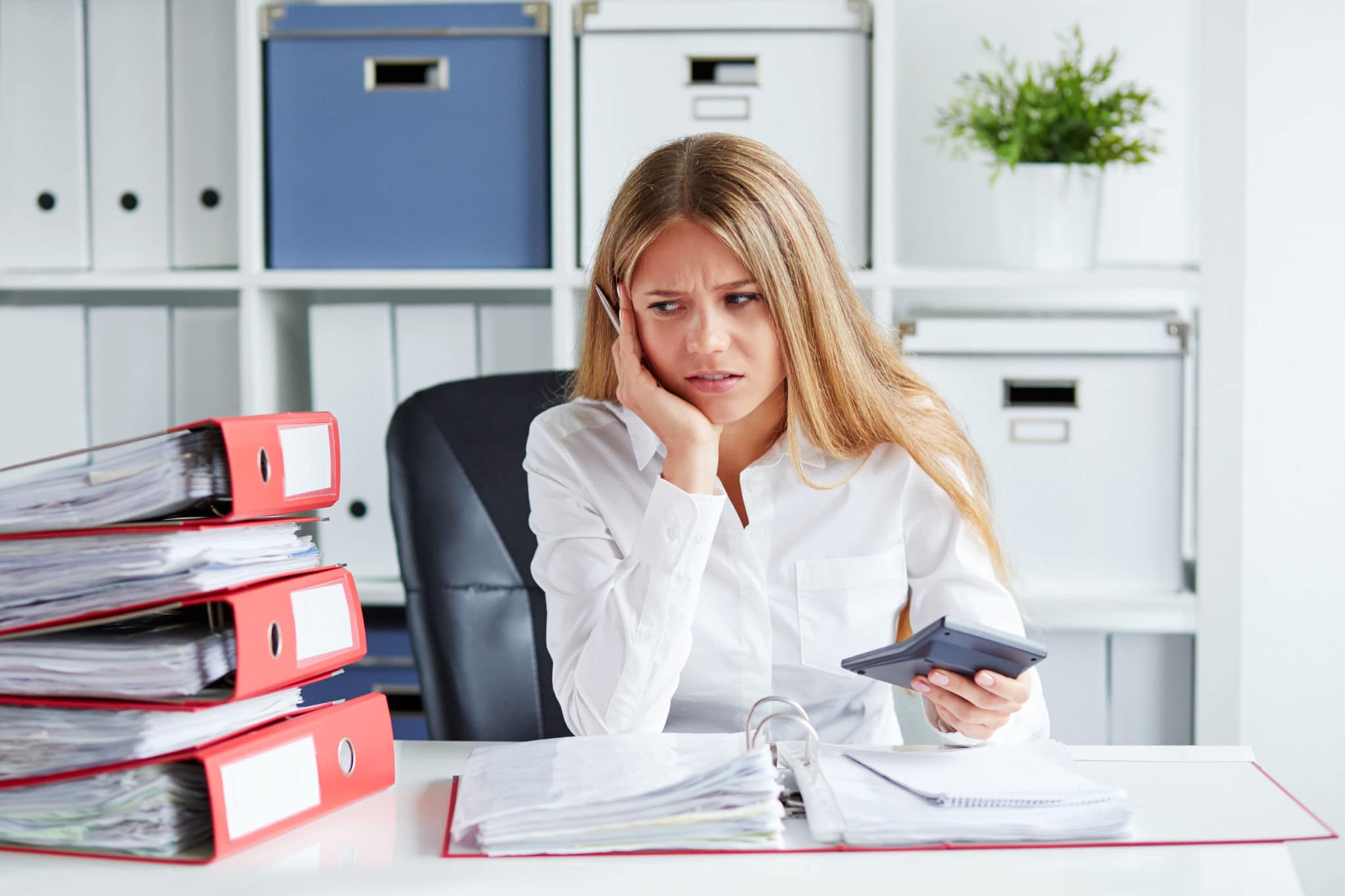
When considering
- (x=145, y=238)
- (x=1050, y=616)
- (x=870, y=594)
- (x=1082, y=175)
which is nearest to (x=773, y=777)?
(x=870, y=594)

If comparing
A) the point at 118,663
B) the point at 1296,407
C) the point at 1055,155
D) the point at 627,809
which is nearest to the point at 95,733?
the point at 118,663

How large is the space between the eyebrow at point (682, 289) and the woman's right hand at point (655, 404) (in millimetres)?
68

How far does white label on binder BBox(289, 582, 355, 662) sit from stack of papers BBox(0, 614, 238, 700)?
0.14 ft

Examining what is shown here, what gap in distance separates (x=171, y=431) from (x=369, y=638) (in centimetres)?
114

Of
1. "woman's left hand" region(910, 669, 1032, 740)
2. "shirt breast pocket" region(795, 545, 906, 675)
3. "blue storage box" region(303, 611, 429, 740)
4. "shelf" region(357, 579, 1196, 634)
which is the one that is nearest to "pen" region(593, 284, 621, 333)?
"shirt breast pocket" region(795, 545, 906, 675)

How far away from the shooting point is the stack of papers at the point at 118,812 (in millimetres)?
650

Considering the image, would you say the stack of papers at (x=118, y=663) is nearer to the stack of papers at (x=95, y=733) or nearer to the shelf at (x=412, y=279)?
the stack of papers at (x=95, y=733)

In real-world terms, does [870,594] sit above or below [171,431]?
below

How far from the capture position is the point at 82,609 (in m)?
0.67

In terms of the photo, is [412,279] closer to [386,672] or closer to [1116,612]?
[386,672]

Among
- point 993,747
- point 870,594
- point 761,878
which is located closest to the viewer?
point 761,878

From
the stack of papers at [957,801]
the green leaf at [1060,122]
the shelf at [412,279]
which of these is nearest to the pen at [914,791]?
the stack of papers at [957,801]

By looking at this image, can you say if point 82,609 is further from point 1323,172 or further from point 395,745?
point 1323,172

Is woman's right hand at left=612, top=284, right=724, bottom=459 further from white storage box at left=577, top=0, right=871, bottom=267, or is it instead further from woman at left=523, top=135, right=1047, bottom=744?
white storage box at left=577, top=0, right=871, bottom=267
